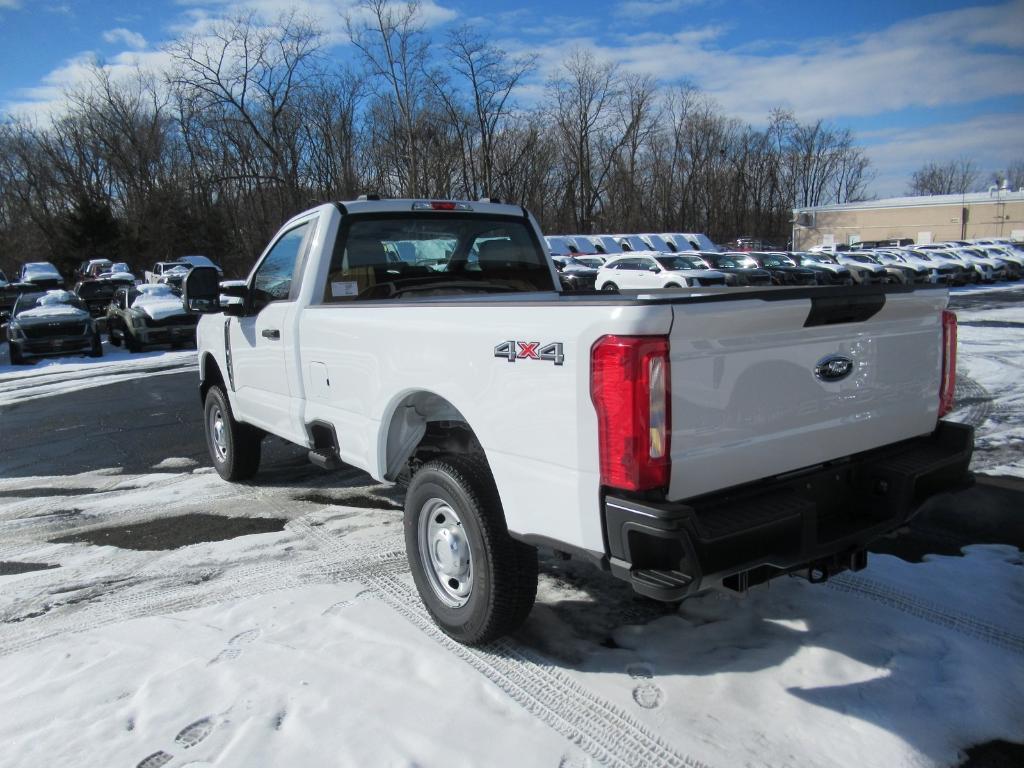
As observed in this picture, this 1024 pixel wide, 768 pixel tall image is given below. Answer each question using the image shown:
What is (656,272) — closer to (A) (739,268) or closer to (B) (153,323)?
(A) (739,268)

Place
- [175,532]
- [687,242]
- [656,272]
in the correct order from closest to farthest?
[175,532]
[656,272]
[687,242]

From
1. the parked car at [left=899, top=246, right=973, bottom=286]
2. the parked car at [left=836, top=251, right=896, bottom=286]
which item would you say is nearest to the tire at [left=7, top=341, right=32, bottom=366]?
the parked car at [left=836, top=251, right=896, bottom=286]

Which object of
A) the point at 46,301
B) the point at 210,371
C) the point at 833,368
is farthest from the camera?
the point at 46,301

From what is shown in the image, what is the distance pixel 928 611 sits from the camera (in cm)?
348

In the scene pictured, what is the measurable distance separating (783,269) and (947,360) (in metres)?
24.7

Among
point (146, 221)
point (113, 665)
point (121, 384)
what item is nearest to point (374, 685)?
point (113, 665)

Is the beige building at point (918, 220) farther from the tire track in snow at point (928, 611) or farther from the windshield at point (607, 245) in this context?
the tire track in snow at point (928, 611)

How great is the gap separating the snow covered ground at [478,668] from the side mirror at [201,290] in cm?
176

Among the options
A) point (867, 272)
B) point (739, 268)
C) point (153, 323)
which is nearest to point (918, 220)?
point (867, 272)

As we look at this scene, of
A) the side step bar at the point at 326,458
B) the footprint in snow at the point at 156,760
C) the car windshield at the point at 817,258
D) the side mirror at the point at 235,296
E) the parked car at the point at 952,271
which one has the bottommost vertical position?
the parked car at the point at 952,271

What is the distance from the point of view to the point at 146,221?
53969mm

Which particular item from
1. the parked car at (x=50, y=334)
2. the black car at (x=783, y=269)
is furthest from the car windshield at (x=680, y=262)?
the parked car at (x=50, y=334)

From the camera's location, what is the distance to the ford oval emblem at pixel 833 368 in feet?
9.23

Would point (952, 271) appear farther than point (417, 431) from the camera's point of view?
Yes
